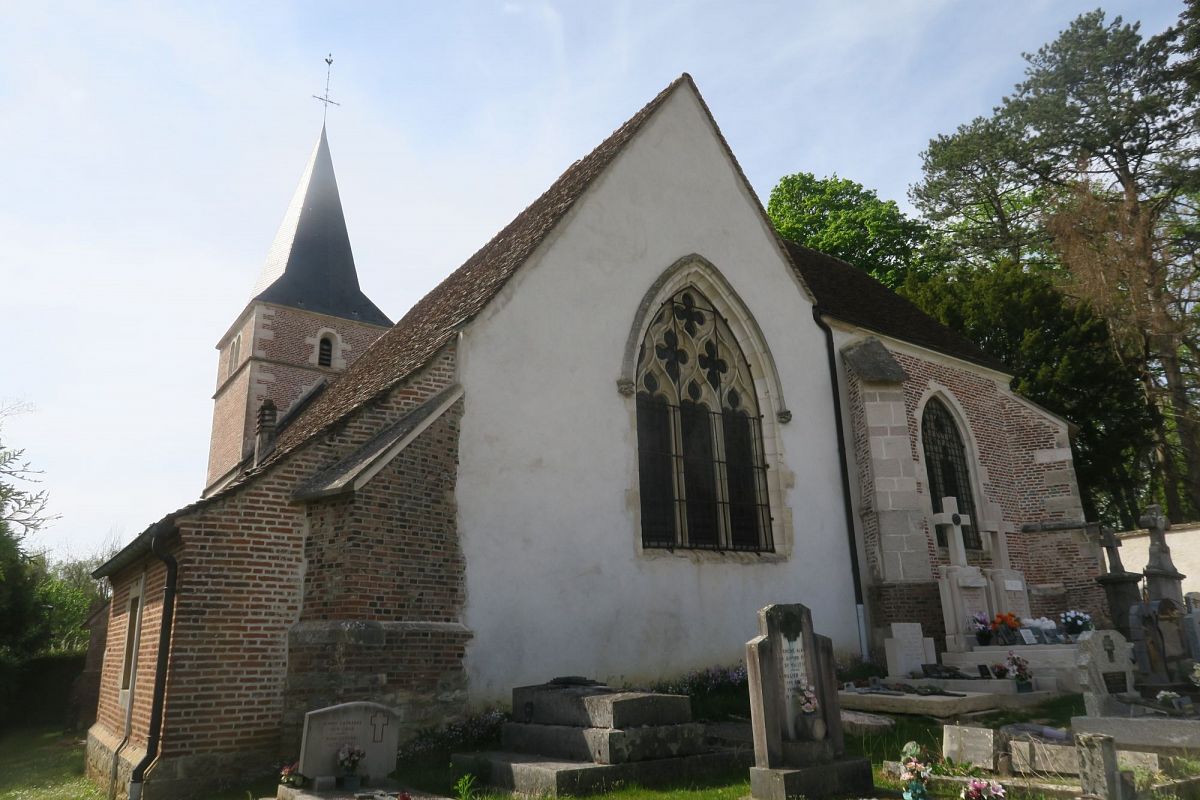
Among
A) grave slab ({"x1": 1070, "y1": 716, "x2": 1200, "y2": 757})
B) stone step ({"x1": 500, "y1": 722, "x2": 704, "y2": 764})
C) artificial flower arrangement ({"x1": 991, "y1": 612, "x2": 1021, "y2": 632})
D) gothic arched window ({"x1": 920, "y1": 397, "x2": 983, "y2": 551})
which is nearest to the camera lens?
grave slab ({"x1": 1070, "y1": 716, "x2": 1200, "y2": 757})

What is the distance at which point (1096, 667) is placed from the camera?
26.5 ft

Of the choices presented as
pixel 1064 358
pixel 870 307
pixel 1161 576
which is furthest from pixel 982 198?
pixel 1161 576

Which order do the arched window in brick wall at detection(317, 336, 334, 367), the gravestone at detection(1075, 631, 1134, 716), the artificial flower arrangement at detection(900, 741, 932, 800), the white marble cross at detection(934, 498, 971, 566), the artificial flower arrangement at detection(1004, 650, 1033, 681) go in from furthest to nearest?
the arched window in brick wall at detection(317, 336, 334, 367)
the white marble cross at detection(934, 498, 971, 566)
the artificial flower arrangement at detection(1004, 650, 1033, 681)
the gravestone at detection(1075, 631, 1134, 716)
the artificial flower arrangement at detection(900, 741, 932, 800)

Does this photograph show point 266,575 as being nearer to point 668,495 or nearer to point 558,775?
point 558,775

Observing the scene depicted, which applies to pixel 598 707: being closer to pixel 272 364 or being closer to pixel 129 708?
pixel 129 708

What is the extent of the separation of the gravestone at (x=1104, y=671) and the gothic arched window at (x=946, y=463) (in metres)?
5.39

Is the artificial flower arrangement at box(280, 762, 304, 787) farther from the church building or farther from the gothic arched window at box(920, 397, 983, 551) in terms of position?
the gothic arched window at box(920, 397, 983, 551)

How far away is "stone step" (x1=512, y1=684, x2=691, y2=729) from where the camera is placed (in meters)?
6.49

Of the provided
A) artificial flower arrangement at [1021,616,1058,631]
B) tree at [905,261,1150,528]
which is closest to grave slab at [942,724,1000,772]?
artificial flower arrangement at [1021,616,1058,631]

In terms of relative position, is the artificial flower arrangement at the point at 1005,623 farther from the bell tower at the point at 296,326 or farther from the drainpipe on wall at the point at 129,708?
the bell tower at the point at 296,326

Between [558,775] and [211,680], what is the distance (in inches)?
139

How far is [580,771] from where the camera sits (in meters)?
5.94

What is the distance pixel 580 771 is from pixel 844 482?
27.4 ft

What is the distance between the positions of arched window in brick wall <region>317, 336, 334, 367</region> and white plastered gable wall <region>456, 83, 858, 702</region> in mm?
17589
